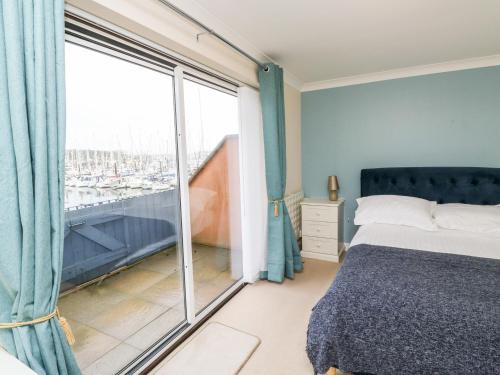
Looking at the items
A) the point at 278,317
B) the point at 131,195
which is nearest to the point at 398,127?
the point at 278,317

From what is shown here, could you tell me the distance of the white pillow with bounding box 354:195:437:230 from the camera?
2480 millimetres

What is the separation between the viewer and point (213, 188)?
2.66 metres

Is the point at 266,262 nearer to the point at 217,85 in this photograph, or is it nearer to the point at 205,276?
the point at 205,276

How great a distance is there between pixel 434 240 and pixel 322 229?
4.02ft

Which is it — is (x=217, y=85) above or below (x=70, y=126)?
above

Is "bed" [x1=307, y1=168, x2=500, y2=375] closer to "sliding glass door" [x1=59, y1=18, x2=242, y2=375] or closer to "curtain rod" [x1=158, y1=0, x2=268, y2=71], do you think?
"sliding glass door" [x1=59, y1=18, x2=242, y2=375]

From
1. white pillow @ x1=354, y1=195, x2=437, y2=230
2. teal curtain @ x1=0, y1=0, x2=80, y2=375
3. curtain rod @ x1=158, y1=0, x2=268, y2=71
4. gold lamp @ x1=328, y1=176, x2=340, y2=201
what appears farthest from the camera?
gold lamp @ x1=328, y1=176, x2=340, y2=201

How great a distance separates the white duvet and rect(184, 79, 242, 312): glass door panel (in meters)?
1.21

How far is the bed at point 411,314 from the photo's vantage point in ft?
3.74

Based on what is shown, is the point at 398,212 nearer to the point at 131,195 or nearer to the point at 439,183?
the point at 439,183

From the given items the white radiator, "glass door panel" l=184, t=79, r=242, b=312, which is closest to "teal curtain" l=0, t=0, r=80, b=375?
"glass door panel" l=184, t=79, r=242, b=312

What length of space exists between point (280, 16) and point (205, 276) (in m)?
2.20

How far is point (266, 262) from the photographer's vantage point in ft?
9.36

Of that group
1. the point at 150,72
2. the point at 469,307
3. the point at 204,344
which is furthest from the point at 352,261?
the point at 150,72
